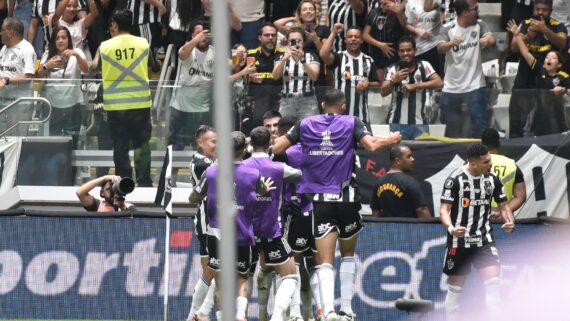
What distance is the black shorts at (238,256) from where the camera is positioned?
550 inches

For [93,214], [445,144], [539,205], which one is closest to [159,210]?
[93,214]

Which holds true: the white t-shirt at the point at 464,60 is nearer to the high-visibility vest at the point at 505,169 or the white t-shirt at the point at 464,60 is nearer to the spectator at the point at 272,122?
the high-visibility vest at the point at 505,169

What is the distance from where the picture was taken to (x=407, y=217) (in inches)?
670

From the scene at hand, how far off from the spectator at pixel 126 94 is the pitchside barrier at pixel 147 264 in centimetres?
142

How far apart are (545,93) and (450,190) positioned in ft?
12.7

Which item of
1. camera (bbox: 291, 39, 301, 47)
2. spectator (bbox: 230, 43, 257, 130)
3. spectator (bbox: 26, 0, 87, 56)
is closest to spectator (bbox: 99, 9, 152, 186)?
spectator (bbox: 230, 43, 257, 130)

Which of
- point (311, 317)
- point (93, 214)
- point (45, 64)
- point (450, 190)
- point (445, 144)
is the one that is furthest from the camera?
point (45, 64)

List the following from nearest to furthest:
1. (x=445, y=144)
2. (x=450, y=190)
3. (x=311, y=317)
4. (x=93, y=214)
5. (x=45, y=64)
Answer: (x=450, y=190) → (x=311, y=317) → (x=93, y=214) → (x=445, y=144) → (x=45, y=64)

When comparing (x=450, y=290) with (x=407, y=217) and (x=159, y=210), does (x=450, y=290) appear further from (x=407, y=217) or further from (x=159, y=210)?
(x=159, y=210)

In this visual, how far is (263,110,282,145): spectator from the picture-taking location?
16.6 meters

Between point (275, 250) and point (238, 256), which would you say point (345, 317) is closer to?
point (275, 250)

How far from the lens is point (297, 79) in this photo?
18.5 m

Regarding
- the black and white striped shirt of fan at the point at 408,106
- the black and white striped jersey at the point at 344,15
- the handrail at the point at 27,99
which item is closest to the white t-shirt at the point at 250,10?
the black and white striped jersey at the point at 344,15

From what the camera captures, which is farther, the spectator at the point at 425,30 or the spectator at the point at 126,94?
the spectator at the point at 425,30
